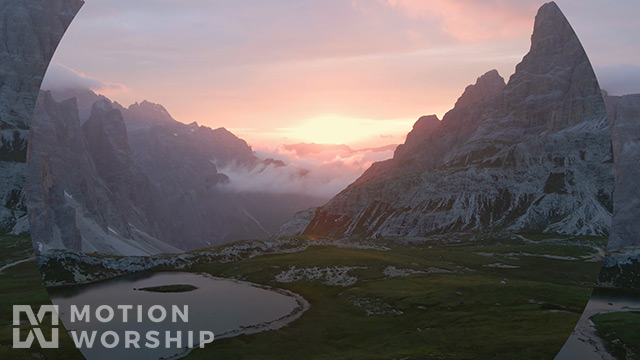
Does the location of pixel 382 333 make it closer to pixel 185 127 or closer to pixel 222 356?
pixel 222 356

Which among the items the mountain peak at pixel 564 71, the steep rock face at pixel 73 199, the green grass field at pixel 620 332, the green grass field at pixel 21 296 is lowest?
the green grass field at pixel 21 296

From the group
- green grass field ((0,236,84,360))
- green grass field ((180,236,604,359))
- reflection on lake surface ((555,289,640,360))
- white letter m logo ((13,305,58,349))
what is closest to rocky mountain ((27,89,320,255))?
white letter m logo ((13,305,58,349))

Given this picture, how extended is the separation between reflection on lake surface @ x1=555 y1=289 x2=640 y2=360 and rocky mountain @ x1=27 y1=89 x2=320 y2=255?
4429cm

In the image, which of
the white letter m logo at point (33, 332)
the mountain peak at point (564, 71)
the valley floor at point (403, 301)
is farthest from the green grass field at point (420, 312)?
the mountain peak at point (564, 71)

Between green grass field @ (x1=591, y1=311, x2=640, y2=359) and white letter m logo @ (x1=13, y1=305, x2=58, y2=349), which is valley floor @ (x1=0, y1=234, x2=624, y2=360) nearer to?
white letter m logo @ (x1=13, y1=305, x2=58, y2=349)

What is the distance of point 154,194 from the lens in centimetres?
10988

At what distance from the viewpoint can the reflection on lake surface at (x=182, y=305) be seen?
62531mm

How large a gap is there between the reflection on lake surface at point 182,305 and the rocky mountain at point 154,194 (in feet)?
→ 27.5

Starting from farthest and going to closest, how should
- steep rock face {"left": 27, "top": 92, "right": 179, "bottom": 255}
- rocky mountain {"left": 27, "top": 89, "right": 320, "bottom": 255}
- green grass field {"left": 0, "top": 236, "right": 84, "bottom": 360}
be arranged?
steep rock face {"left": 27, "top": 92, "right": 179, "bottom": 255} → rocky mountain {"left": 27, "top": 89, "right": 320, "bottom": 255} → green grass field {"left": 0, "top": 236, "right": 84, "bottom": 360}

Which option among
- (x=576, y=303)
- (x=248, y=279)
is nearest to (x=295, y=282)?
(x=248, y=279)

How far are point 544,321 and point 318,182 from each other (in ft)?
140

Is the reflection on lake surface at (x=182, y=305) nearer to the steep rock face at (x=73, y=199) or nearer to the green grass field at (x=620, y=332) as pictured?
the steep rock face at (x=73, y=199)

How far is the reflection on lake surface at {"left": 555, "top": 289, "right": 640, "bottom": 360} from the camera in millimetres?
67438

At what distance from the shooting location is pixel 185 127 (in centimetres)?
7062
